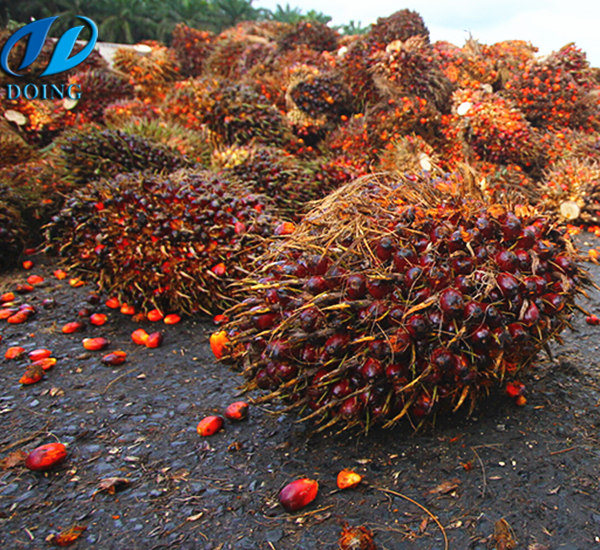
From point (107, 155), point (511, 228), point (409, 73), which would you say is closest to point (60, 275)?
point (107, 155)

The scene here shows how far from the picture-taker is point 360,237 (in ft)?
5.36

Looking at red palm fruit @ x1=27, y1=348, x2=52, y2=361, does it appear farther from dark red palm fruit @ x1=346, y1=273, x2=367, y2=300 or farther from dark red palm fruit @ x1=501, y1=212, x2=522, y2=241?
dark red palm fruit @ x1=501, y1=212, x2=522, y2=241

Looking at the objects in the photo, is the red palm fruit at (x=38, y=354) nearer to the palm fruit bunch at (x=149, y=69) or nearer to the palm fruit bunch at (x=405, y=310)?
the palm fruit bunch at (x=405, y=310)

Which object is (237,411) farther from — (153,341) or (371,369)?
(153,341)

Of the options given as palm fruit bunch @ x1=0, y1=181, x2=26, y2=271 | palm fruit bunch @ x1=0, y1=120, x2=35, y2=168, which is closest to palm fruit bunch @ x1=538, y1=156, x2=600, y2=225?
palm fruit bunch @ x1=0, y1=181, x2=26, y2=271

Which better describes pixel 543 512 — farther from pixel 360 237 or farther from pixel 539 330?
pixel 360 237

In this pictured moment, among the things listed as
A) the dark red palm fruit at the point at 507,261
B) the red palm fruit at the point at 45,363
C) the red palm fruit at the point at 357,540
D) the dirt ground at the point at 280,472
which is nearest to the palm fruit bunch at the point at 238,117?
the red palm fruit at the point at 45,363

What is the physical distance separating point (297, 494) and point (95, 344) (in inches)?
64.0

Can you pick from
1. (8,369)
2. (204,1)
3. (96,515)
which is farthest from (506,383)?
(204,1)

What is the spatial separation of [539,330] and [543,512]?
537mm

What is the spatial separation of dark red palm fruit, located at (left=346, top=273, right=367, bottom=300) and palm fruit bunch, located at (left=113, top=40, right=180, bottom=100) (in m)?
7.57

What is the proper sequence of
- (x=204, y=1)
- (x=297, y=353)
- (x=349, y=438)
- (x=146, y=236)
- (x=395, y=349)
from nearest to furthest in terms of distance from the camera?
(x=395, y=349), (x=297, y=353), (x=349, y=438), (x=146, y=236), (x=204, y=1)

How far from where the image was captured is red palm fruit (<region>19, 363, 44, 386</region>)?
2193mm

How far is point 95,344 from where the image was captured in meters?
2.56
